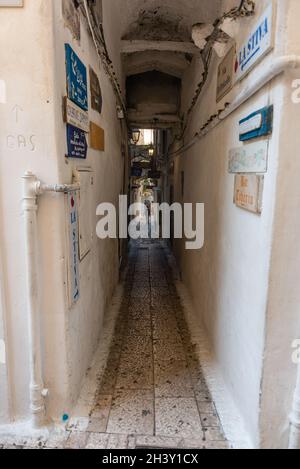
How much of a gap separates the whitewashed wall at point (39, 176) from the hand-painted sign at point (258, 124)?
3.46ft

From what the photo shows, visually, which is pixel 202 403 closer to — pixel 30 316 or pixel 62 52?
pixel 30 316

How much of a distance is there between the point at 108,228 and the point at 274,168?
2.33 metres

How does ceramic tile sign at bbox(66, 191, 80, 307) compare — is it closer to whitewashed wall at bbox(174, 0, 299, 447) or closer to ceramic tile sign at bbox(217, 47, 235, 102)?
whitewashed wall at bbox(174, 0, 299, 447)

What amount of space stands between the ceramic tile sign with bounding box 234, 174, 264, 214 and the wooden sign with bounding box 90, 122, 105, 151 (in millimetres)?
1184

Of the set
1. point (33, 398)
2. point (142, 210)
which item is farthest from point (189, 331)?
point (142, 210)

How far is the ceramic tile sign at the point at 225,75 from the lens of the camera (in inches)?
81.7

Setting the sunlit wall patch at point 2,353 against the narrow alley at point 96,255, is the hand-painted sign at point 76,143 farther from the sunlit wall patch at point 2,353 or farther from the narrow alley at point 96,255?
the sunlit wall patch at point 2,353

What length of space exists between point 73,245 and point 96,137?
111cm

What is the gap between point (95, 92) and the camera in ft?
8.03

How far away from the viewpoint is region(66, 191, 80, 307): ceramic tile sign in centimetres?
181

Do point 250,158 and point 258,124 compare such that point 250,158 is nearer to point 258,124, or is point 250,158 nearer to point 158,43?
point 258,124

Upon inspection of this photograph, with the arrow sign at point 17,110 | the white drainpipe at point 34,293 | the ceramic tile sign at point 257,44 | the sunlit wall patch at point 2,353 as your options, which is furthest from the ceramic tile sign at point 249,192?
the sunlit wall patch at point 2,353

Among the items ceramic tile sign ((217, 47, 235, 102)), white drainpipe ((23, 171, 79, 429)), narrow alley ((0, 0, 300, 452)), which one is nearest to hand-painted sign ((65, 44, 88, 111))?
narrow alley ((0, 0, 300, 452))

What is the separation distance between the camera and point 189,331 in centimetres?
303
